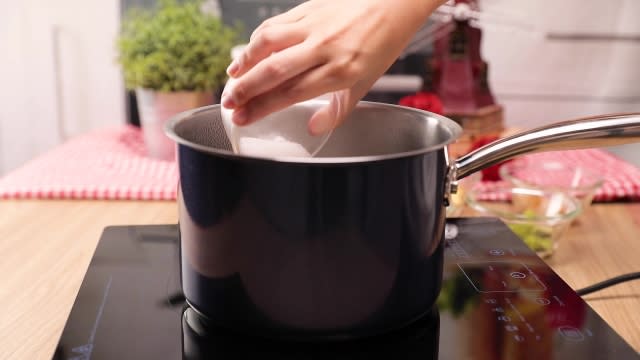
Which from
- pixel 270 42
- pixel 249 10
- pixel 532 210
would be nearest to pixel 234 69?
pixel 270 42

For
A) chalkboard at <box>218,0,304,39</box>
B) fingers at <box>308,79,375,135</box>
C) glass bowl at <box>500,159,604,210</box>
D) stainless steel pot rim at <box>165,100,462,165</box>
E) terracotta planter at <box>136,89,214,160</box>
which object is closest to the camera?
stainless steel pot rim at <box>165,100,462,165</box>

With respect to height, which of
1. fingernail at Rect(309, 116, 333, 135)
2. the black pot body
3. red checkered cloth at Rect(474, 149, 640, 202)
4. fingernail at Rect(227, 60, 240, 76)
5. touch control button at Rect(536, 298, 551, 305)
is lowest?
red checkered cloth at Rect(474, 149, 640, 202)

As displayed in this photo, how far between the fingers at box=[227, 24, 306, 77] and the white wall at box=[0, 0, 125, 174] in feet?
4.09

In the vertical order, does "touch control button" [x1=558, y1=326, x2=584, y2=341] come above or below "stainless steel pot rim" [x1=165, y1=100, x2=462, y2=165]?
below

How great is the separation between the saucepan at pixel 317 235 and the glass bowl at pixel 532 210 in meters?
0.28

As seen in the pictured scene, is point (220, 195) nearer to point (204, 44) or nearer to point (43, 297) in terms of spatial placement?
point (43, 297)

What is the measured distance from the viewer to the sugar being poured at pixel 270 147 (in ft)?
1.69

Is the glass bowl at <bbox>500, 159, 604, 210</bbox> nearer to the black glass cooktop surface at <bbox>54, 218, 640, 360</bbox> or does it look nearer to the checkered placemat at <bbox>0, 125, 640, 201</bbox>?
the checkered placemat at <bbox>0, 125, 640, 201</bbox>

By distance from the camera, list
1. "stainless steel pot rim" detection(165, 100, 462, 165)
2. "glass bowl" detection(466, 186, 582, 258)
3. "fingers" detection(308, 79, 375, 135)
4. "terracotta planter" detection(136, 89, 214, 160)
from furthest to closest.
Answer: "terracotta planter" detection(136, 89, 214, 160), "glass bowl" detection(466, 186, 582, 258), "fingers" detection(308, 79, 375, 135), "stainless steel pot rim" detection(165, 100, 462, 165)

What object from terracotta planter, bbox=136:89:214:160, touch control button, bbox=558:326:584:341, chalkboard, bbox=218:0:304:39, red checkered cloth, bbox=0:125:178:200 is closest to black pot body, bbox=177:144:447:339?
touch control button, bbox=558:326:584:341

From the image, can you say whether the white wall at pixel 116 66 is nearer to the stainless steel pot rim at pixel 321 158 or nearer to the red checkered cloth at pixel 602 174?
the red checkered cloth at pixel 602 174

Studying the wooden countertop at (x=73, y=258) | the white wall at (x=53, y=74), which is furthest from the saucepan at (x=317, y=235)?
the white wall at (x=53, y=74)

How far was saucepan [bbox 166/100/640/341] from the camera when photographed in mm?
426

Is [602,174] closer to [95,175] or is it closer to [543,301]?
[543,301]
